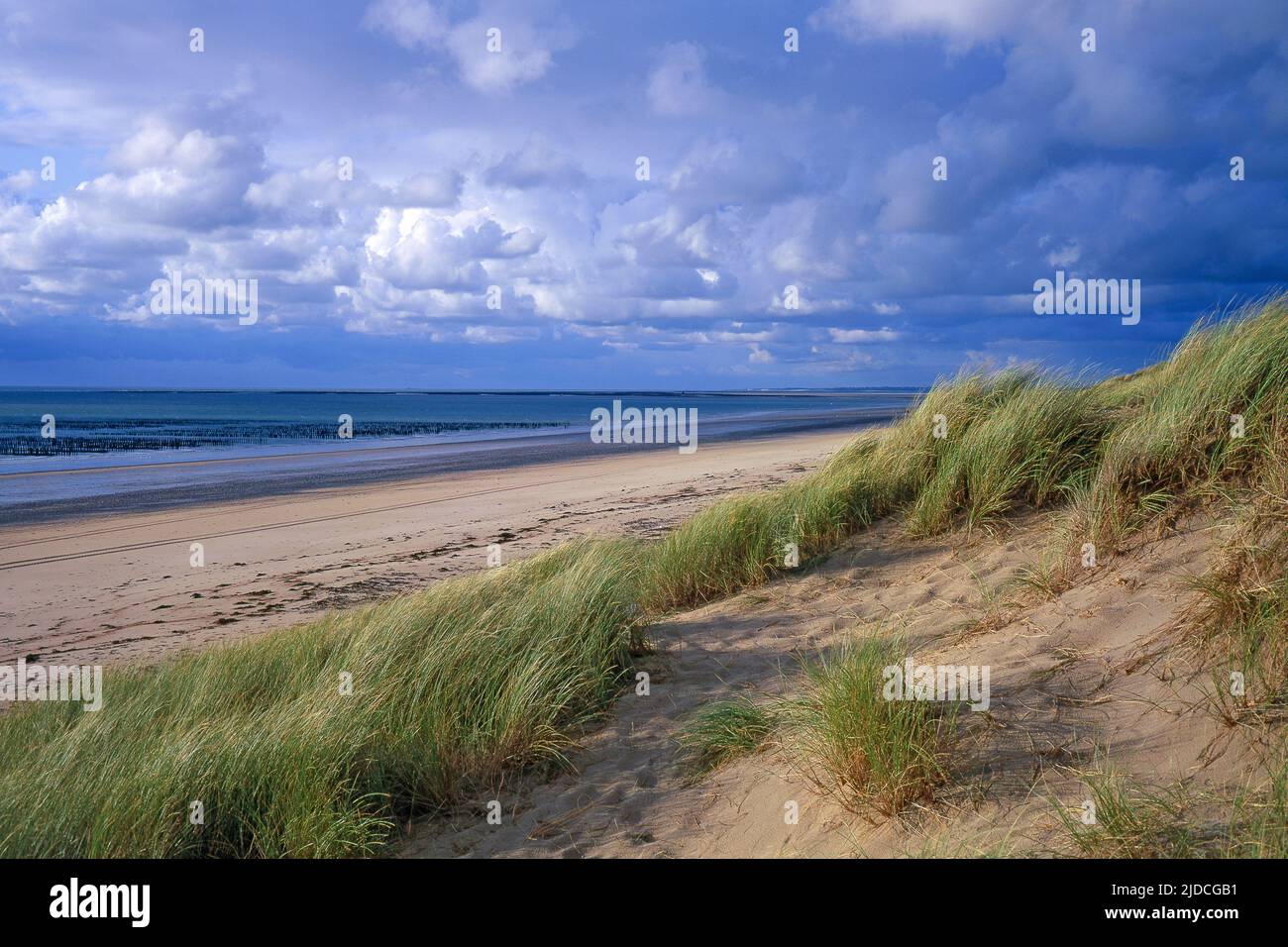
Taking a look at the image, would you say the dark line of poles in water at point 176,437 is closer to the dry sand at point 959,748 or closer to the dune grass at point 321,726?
the dune grass at point 321,726

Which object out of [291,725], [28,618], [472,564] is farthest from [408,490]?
[291,725]

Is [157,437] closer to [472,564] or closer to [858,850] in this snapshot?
[472,564]

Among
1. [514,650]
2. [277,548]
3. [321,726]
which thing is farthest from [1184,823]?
[277,548]

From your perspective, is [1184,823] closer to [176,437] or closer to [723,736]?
[723,736]

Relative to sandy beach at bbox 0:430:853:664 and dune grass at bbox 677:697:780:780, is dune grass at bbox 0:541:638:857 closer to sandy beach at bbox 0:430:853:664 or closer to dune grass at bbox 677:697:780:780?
dune grass at bbox 677:697:780:780

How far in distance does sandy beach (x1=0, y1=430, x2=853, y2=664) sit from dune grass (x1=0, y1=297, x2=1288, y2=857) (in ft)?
8.80

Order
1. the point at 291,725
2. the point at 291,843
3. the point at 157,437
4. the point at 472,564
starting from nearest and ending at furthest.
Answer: the point at 291,843 → the point at 291,725 → the point at 472,564 → the point at 157,437

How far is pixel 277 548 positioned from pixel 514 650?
8.92m

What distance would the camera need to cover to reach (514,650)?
5.49 metres

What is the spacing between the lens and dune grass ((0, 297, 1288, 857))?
3.93 m

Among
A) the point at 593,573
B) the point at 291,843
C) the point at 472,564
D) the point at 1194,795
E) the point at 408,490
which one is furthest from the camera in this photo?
the point at 408,490

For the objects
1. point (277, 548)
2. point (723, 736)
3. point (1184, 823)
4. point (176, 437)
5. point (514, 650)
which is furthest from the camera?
point (176, 437)
